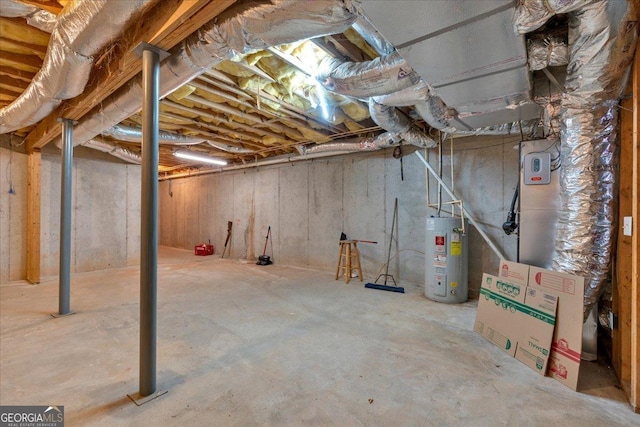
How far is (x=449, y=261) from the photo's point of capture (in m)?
3.56

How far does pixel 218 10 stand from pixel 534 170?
2.94 m

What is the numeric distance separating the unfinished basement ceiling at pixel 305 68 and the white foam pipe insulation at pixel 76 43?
4 cm

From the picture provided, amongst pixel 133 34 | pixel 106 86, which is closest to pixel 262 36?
pixel 133 34

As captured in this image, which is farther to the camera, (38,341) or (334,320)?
(334,320)

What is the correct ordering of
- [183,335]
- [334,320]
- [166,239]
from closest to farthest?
[183,335] → [334,320] → [166,239]

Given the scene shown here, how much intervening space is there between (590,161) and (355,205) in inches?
134

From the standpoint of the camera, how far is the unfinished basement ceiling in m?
1.52

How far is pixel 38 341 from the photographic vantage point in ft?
8.05

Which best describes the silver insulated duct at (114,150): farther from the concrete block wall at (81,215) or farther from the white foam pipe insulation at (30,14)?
the white foam pipe insulation at (30,14)

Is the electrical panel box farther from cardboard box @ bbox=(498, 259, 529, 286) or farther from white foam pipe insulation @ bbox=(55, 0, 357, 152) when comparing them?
white foam pipe insulation @ bbox=(55, 0, 357, 152)

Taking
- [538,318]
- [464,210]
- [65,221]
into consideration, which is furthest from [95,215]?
[538,318]

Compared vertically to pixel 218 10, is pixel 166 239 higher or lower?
lower

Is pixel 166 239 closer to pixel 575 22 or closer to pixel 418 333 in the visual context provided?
pixel 418 333

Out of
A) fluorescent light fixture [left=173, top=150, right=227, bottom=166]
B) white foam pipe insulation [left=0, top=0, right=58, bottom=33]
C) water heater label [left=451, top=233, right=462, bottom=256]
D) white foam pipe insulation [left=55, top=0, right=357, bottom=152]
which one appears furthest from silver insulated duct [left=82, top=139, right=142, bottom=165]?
water heater label [left=451, top=233, right=462, bottom=256]
